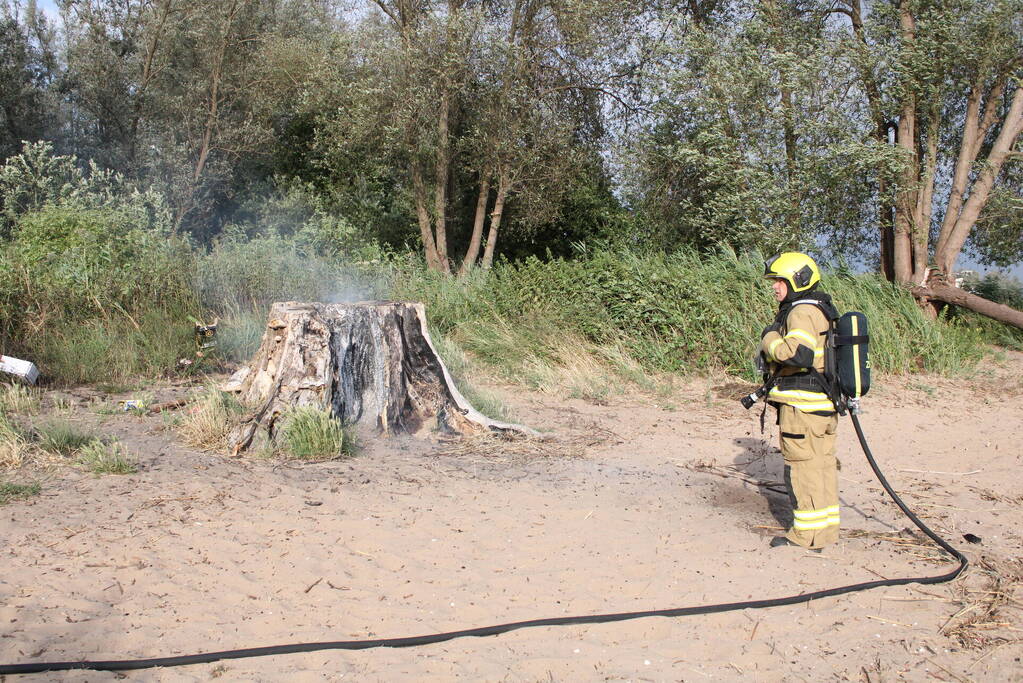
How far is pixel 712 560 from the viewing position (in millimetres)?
4660

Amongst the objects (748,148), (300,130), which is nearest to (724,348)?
(748,148)

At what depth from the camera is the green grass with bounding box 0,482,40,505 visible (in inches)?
197

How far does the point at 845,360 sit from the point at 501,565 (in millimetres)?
2170

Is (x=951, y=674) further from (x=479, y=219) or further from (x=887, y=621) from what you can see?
(x=479, y=219)

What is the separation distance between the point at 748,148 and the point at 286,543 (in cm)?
1076

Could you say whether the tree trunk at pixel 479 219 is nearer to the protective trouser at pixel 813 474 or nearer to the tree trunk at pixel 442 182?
the tree trunk at pixel 442 182

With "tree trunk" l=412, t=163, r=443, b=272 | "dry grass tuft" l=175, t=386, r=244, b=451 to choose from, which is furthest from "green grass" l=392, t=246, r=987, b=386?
"tree trunk" l=412, t=163, r=443, b=272

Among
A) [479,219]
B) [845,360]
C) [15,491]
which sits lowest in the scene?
[15,491]

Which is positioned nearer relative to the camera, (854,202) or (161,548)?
(161,548)

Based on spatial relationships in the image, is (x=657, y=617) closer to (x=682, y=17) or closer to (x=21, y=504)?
(x=21, y=504)

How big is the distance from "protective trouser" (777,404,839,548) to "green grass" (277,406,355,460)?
3.17 m

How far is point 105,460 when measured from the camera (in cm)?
557

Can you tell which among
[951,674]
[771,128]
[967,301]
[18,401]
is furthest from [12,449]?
[967,301]

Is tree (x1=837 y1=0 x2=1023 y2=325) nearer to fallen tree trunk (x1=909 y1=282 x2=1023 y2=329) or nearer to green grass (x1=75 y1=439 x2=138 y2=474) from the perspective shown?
fallen tree trunk (x1=909 y1=282 x2=1023 y2=329)
